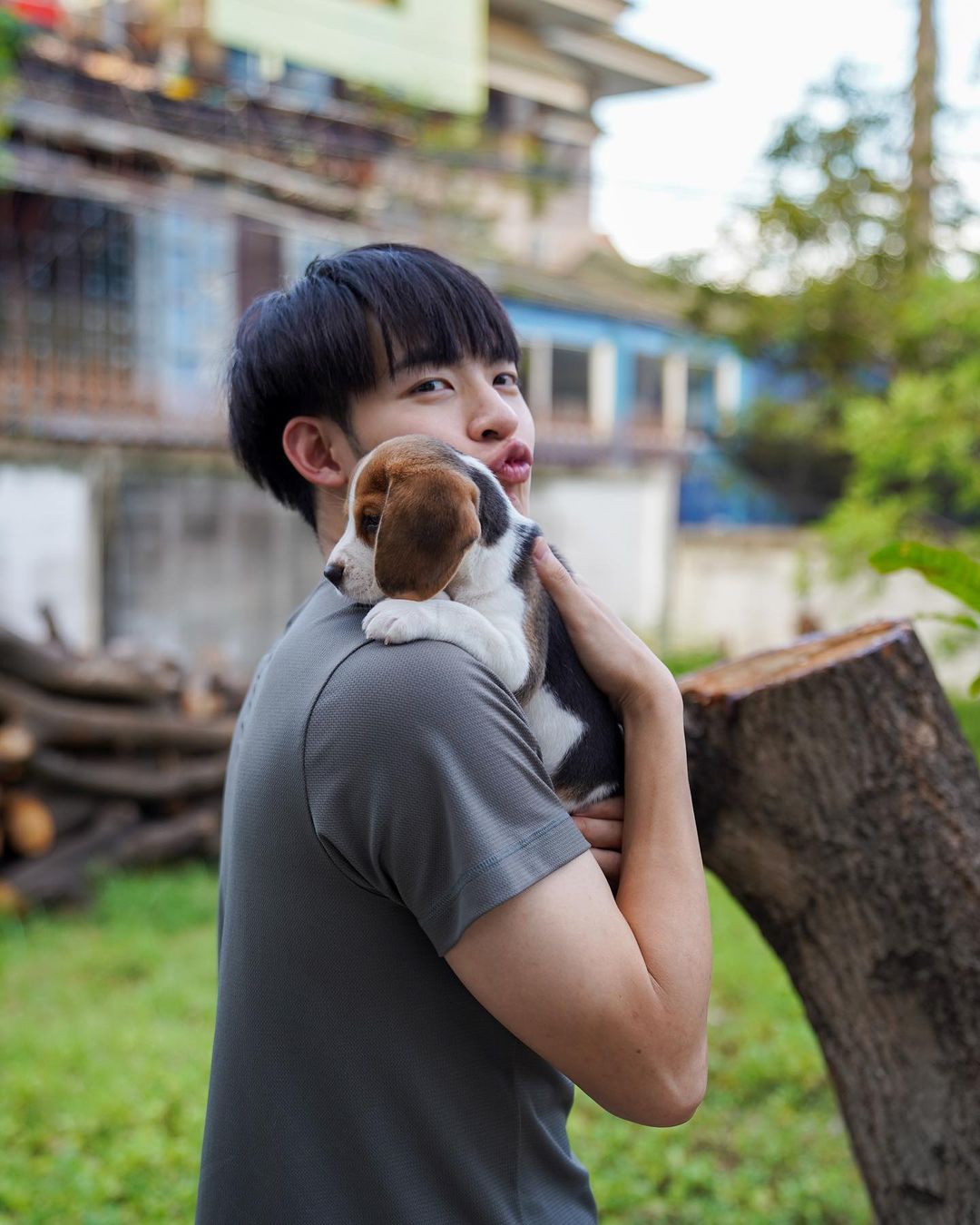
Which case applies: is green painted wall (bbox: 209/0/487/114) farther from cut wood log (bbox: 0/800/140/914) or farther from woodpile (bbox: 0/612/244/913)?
cut wood log (bbox: 0/800/140/914)

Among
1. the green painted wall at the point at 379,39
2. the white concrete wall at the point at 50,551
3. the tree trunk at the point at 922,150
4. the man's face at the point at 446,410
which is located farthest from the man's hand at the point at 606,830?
the tree trunk at the point at 922,150

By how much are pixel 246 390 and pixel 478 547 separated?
442 mm

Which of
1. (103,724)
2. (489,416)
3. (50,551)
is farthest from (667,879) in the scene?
(50,551)

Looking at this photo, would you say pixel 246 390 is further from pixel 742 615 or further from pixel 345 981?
pixel 742 615

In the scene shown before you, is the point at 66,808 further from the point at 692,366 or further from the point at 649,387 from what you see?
the point at 692,366

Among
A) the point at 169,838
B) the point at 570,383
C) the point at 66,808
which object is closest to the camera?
the point at 66,808

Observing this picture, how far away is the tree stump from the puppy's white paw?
0.86 m

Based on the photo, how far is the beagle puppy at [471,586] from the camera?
1.54m

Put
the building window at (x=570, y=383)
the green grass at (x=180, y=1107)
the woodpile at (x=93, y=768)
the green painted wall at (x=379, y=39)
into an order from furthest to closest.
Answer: the building window at (x=570, y=383) < the green painted wall at (x=379, y=39) < the woodpile at (x=93, y=768) < the green grass at (x=180, y=1107)

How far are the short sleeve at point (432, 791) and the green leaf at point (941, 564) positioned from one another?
122 cm

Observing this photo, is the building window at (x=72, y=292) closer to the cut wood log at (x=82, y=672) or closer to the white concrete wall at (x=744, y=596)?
the cut wood log at (x=82, y=672)

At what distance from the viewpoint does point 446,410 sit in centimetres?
167

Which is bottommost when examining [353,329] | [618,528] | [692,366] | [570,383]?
[618,528]

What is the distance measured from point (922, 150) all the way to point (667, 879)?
14.5 metres
